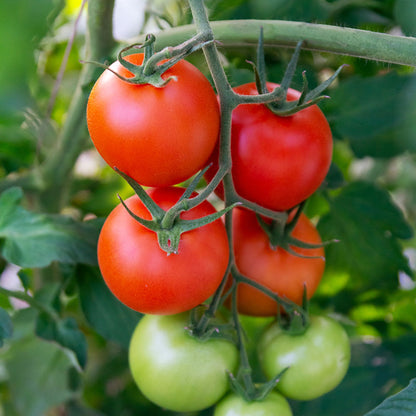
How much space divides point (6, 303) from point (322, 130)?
15.9 inches

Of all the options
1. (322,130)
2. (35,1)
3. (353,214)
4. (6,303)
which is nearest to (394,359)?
(353,214)

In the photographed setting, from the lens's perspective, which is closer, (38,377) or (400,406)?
(400,406)

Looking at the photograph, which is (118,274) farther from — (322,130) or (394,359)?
(394,359)

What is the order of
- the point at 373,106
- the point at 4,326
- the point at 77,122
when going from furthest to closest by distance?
1. the point at 373,106
2. the point at 77,122
3. the point at 4,326

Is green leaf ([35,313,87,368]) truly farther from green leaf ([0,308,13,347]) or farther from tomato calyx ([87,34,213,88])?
tomato calyx ([87,34,213,88])

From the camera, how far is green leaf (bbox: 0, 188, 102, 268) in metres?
0.52

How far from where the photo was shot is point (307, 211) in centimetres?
80

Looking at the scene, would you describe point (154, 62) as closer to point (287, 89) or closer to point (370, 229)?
point (287, 89)

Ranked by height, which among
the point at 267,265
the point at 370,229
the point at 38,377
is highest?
the point at 267,265

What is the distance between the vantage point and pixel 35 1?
161 millimetres

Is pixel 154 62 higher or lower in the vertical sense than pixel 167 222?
higher

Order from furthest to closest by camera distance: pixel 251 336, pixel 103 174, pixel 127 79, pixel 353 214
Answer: pixel 103 174 → pixel 251 336 → pixel 353 214 → pixel 127 79

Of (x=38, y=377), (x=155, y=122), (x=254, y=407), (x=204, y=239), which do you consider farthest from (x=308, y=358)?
(x=38, y=377)

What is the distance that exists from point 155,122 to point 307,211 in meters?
0.48
